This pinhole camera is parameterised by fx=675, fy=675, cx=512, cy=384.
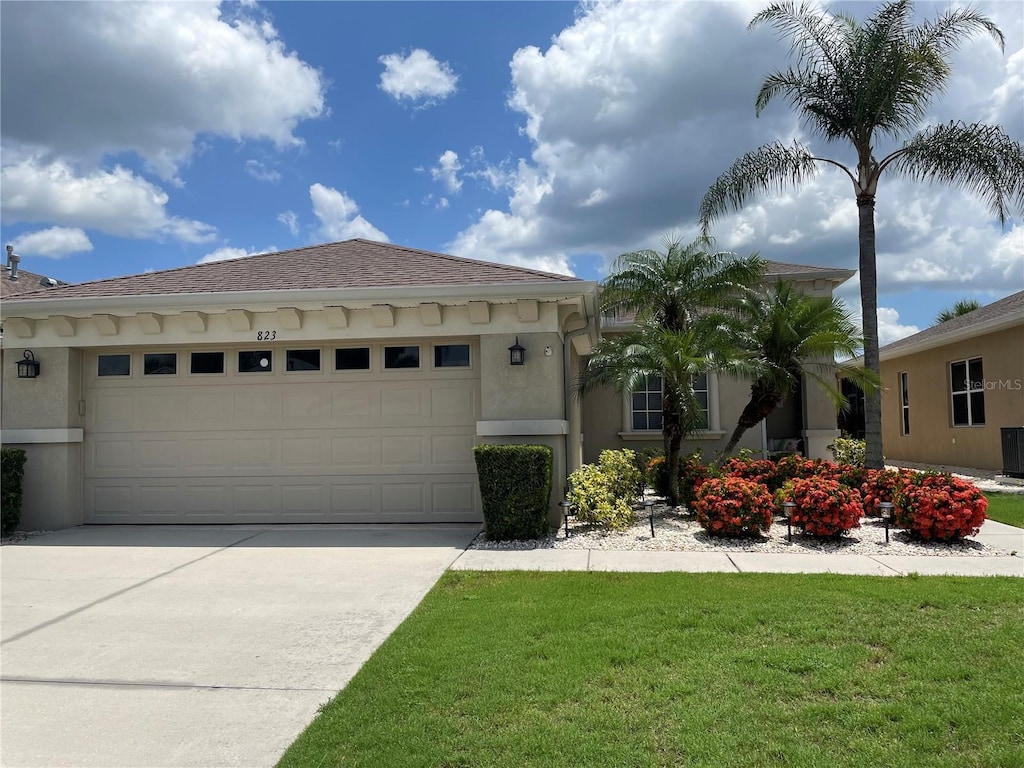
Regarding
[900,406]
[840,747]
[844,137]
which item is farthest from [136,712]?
[900,406]

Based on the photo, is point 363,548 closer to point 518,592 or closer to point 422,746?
point 518,592

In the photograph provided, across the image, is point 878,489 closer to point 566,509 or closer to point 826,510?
point 826,510

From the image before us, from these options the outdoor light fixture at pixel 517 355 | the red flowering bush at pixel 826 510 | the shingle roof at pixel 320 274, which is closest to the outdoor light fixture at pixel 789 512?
the red flowering bush at pixel 826 510

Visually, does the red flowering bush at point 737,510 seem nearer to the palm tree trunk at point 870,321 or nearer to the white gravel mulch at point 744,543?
the white gravel mulch at point 744,543

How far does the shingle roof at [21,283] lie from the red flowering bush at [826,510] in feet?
43.3

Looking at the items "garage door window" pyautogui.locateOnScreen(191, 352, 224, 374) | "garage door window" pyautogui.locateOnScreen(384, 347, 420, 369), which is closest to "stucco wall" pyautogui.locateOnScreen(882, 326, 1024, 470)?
"garage door window" pyautogui.locateOnScreen(384, 347, 420, 369)

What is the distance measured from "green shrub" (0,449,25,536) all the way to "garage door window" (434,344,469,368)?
19.3 ft

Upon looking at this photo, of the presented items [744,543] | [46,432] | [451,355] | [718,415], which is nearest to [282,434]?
[451,355]

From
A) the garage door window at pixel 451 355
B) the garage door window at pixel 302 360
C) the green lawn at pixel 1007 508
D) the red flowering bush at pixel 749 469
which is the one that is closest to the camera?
the green lawn at pixel 1007 508

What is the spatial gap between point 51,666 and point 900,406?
20951 millimetres

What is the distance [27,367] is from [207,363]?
2481 mm

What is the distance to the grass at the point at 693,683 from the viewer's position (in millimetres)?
3193

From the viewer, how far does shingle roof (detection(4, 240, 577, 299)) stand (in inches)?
362

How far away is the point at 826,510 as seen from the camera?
25.7 feet
